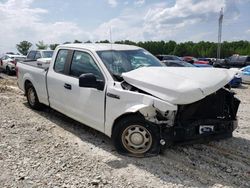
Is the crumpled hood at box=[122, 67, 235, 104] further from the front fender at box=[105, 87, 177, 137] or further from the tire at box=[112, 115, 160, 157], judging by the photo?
the tire at box=[112, 115, 160, 157]

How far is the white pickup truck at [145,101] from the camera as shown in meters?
4.22

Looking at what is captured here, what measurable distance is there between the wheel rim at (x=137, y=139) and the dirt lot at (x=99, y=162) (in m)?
0.17

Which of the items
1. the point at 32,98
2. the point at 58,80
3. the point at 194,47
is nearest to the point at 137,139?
the point at 58,80

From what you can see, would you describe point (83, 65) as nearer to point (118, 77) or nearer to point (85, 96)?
point (85, 96)

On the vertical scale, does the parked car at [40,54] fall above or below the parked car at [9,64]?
above

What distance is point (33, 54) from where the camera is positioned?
1700 cm

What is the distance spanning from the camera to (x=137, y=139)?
4.56 meters

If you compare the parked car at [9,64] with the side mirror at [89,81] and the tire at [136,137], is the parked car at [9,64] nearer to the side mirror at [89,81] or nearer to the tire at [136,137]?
the side mirror at [89,81]

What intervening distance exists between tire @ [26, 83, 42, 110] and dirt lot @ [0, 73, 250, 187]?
4.24 feet

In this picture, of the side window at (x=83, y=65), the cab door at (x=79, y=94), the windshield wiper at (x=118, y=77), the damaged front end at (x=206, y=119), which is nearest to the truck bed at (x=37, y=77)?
the cab door at (x=79, y=94)

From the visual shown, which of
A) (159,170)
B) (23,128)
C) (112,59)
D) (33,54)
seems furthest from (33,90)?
(33,54)

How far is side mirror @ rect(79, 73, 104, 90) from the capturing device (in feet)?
15.4

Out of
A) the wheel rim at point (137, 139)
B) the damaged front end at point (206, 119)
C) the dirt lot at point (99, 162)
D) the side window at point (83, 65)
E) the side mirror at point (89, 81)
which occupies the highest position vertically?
the side window at point (83, 65)

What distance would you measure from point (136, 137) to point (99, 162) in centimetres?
67
